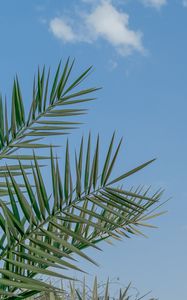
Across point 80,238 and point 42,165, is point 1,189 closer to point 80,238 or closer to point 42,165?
point 42,165

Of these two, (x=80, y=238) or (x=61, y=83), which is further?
(x=61, y=83)

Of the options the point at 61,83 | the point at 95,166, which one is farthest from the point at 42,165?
the point at 95,166

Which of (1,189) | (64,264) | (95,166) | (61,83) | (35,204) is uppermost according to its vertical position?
(61,83)

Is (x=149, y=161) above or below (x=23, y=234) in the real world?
above

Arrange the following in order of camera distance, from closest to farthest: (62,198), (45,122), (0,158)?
(62,198), (0,158), (45,122)

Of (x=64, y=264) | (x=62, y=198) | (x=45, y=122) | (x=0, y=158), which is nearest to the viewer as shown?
(x=64, y=264)

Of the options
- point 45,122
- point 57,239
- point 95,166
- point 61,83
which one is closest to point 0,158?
point 45,122

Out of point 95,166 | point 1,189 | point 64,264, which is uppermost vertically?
point 1,189

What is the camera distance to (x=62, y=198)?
1.29 meters

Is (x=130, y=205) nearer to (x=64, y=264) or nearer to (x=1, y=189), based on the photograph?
(x=64, y=264)

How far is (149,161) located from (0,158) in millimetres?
688

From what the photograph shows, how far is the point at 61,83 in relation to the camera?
6.30ft

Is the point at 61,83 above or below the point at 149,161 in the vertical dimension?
above

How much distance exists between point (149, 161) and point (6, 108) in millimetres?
861
